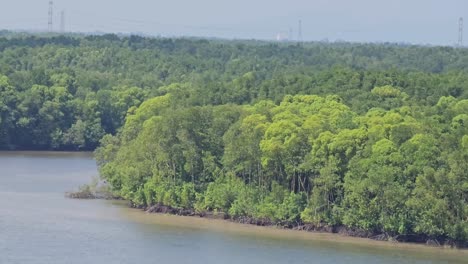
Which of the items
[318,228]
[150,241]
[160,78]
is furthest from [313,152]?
[160,78]

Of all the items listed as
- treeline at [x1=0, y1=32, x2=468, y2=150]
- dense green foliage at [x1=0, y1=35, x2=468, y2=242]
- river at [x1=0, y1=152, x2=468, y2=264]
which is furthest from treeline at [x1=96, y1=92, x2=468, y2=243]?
treeline at [x1=0, y1=32, x2=468, y2=150]

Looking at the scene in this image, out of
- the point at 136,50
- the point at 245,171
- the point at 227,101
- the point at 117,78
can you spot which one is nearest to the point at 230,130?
the point at 245,171

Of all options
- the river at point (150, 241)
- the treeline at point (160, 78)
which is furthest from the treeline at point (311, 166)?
the treeline at point (160, 78)

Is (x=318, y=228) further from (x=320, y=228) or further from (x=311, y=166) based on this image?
(x=311, y=166)

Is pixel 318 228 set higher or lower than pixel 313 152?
lower

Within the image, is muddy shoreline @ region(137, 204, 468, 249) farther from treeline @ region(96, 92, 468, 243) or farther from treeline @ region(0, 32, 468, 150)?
treeline @ region(0, 32, 468, 150)

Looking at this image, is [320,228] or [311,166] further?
[311,166]
